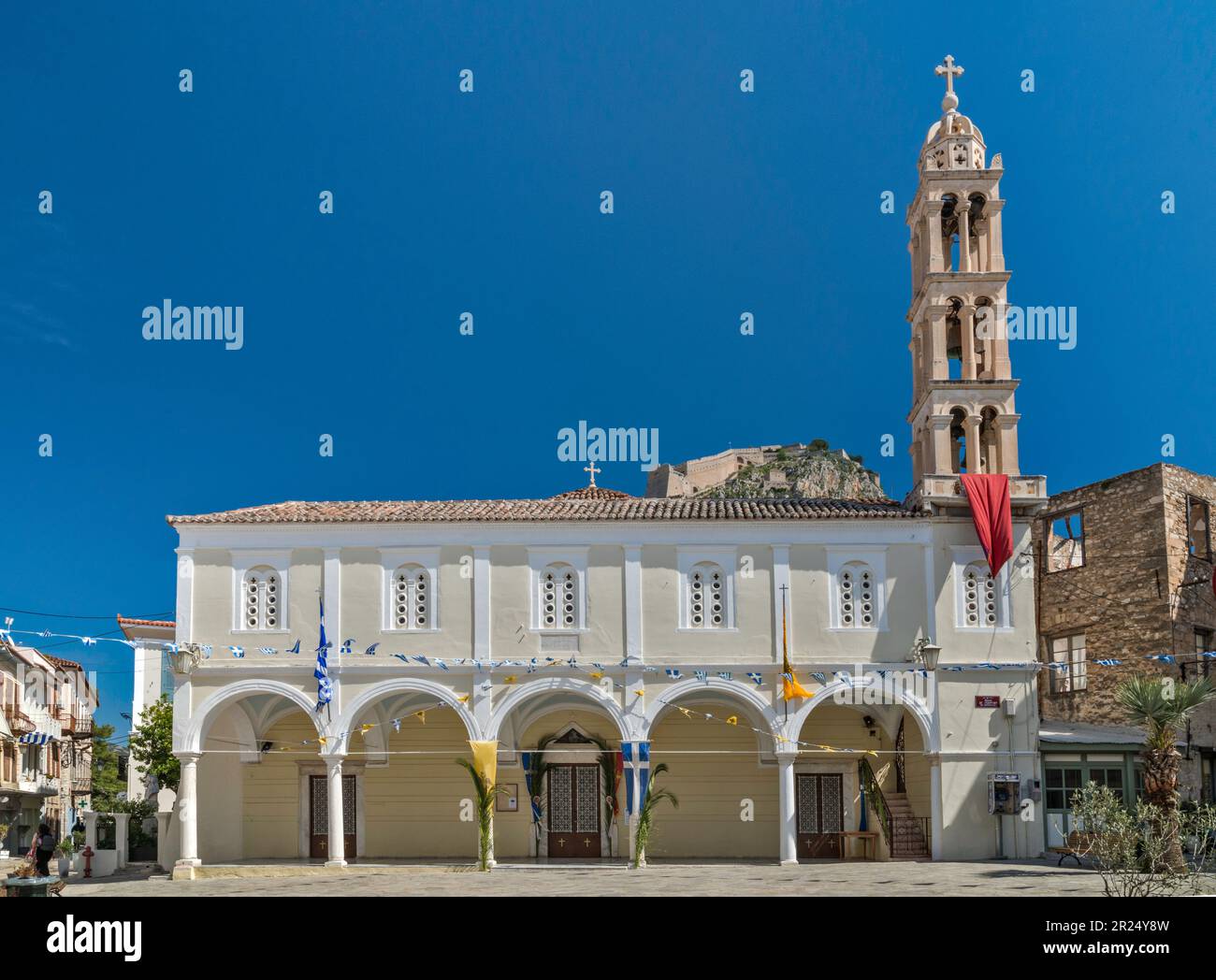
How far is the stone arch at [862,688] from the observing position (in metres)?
26.4

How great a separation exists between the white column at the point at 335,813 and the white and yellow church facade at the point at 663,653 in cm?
5

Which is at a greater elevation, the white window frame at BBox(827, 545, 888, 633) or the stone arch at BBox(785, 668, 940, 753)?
the white window frame at BBox(827, 545, 888, 633)

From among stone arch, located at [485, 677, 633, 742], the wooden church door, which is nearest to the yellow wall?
stone arch, located at [485, 677, 633, 742]

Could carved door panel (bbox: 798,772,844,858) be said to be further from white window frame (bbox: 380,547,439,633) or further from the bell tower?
white window frame (bbox: 380,547,439,633)

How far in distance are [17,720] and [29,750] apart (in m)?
3.19

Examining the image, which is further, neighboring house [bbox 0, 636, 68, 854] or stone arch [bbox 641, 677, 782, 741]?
neighboring house [bbox 0, 636, 68, 854]

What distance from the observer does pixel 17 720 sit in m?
46.6

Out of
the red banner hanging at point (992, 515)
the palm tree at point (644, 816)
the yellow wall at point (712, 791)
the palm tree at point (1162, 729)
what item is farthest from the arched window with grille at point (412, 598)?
the palm tree at point (1162, 729)

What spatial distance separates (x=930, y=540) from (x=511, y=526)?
8.41 m

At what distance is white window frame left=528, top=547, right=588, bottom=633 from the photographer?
1065 inches

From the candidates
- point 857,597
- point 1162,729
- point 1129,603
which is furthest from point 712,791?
point 1129,603

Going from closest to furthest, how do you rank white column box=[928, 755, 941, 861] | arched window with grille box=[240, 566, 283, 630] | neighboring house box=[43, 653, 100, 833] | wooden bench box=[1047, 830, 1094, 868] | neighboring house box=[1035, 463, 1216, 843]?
wooden bench box=[1047, 830, 1094, 868], white column box=[928, 755, 941, 861], arched window with grille box=[240, 566, 283, 630], neighboring house box=[1035, 463, 1216, 843], neighboring house box=[43, 653, 100, 833]

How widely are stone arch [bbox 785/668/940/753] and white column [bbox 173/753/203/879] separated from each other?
1168 cm
